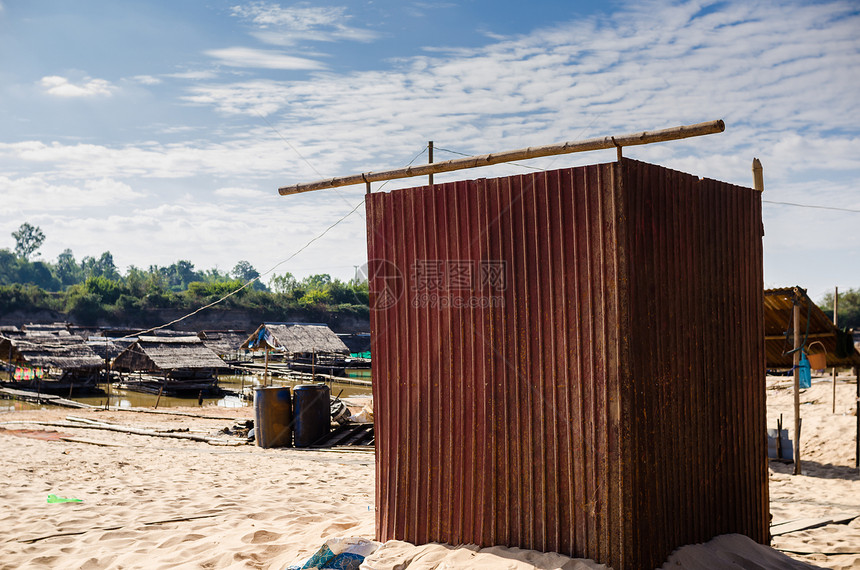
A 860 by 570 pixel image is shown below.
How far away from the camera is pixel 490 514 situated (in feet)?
15.4

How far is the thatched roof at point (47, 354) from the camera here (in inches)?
1103

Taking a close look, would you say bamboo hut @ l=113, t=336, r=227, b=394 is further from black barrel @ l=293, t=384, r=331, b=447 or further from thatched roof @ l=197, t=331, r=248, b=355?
black barrel @ l=293, t=384, r=331, b=447

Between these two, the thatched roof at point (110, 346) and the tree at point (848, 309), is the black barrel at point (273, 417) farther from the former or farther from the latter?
the tree at point (848, 309)

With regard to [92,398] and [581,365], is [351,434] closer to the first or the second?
[581,365]

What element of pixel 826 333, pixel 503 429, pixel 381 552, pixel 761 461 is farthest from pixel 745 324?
pixel 826 333

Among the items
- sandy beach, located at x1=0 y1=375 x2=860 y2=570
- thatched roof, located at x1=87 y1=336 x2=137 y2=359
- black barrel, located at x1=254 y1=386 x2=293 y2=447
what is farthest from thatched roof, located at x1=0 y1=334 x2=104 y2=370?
black barrel, located at x1=254 y1=386 x2=293 y2=447

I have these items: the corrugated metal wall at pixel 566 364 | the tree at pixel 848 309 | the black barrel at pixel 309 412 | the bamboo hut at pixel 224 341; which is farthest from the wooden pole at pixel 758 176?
the tree at pixel 848 309

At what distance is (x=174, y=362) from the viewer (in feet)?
99.1

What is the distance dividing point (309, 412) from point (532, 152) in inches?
346

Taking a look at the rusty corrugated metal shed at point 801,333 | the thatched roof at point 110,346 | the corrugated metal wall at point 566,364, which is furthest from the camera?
the thatched roof at point 110,346

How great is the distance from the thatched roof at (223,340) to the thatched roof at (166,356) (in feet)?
28.8

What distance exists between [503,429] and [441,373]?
0.67 metres

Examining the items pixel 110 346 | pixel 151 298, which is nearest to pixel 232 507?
pixel 110 346

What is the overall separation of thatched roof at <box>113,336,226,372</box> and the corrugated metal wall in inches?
1075
